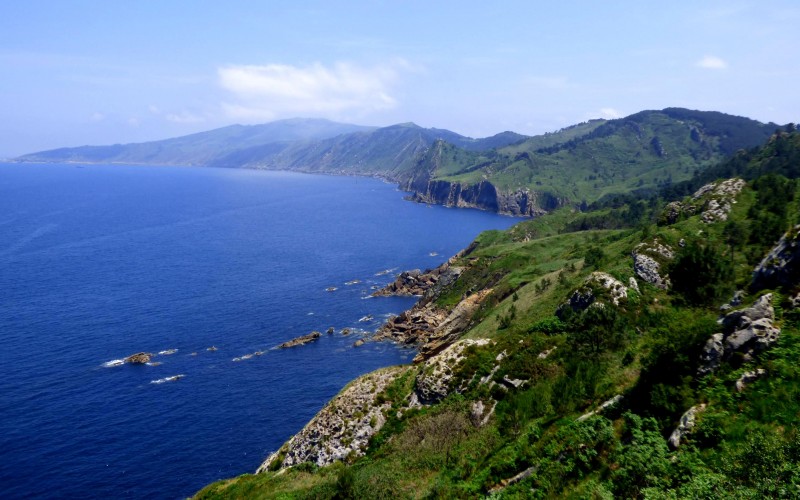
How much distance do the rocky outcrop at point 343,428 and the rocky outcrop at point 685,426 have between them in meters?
28.7

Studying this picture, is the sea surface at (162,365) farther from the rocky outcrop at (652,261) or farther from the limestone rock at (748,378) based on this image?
the limestone rock at (748,378)

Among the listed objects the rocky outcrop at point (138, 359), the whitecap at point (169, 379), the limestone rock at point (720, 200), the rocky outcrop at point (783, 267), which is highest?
the limestone rock at point (720, 200)

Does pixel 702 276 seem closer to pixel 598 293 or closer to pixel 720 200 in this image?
pixel 598 293

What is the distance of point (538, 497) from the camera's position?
65.3 ft

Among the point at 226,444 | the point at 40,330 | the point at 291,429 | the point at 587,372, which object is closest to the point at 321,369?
the point at 291,429

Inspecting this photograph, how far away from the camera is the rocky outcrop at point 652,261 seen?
5900cm

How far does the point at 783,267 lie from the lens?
24.8 metres

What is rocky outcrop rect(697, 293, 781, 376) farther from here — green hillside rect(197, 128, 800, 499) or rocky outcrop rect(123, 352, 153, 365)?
rocky outcrop rect(123, 352, 153, 365)

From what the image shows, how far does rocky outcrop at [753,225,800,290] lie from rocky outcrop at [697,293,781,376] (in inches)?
153

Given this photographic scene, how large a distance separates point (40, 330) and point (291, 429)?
7707cm

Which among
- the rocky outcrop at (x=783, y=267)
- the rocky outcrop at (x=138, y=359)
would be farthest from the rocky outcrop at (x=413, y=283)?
the rocky outcrop at (x=783, y=267)

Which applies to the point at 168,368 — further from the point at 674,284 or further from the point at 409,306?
the point at 674,284

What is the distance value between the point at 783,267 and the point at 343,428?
119ft

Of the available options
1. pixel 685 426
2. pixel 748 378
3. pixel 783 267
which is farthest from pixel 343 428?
pixel 783 267
